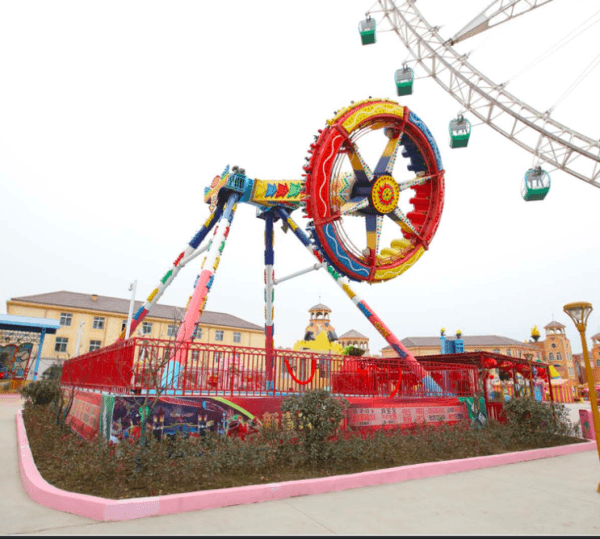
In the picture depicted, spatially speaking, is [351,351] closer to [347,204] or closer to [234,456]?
[347,204]

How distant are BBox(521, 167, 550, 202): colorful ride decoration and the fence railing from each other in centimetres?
747

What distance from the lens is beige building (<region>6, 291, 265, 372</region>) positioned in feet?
125

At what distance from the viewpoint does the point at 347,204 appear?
13.7 m

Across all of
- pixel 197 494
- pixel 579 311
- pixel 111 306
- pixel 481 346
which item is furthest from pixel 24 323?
pixel 481 346

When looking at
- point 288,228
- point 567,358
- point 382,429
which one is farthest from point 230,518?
point 567,358

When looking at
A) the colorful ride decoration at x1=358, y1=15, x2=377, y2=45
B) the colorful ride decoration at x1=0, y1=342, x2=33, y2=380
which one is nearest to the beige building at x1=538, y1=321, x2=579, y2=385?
the colorful ride decoration at x1=358, y1=15, x2=377, y2=45

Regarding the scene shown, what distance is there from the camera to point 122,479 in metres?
5.70

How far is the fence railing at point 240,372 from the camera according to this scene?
727 cm

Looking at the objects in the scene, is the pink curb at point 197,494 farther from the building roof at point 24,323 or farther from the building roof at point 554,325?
the building roof at point 554,325

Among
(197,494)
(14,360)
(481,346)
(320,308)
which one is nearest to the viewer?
(197,494)

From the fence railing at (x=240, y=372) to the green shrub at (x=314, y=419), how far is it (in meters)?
0.85

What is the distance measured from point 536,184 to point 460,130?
366cm

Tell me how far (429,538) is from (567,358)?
249 feet

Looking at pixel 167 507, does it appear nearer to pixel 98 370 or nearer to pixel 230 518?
pixel 230 518
